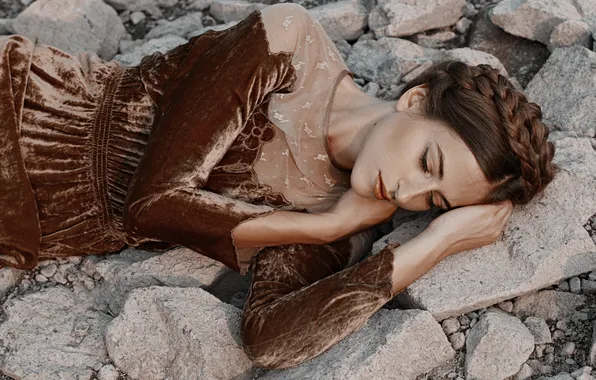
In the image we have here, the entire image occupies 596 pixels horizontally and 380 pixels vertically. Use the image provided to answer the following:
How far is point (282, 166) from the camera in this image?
3.48 meters

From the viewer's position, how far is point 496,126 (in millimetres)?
3072

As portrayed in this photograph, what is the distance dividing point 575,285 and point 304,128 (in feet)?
3.87

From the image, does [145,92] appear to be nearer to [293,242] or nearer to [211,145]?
[211,145]

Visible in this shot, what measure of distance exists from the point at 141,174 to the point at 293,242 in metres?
0.61

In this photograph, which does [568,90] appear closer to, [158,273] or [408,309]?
[408,309]

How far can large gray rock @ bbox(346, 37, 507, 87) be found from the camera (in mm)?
4344

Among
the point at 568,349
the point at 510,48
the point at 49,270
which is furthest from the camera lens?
the point at 510,48

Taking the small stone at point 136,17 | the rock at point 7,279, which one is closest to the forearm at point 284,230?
the rock at point 7,279

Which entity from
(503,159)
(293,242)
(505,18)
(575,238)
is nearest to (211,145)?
(293,242)

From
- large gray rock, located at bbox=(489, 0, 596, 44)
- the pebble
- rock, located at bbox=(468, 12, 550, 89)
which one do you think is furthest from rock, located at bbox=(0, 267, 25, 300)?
large gray rock, located at bbox=(489, 0, 596, 44)

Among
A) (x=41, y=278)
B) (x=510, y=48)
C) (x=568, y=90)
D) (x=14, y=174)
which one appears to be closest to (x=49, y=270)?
(x=41, y=278)

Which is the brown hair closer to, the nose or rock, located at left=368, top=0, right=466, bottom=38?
the nose

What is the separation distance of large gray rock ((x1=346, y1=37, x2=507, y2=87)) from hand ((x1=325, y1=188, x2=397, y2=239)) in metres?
1.16

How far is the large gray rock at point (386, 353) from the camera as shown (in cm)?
299
